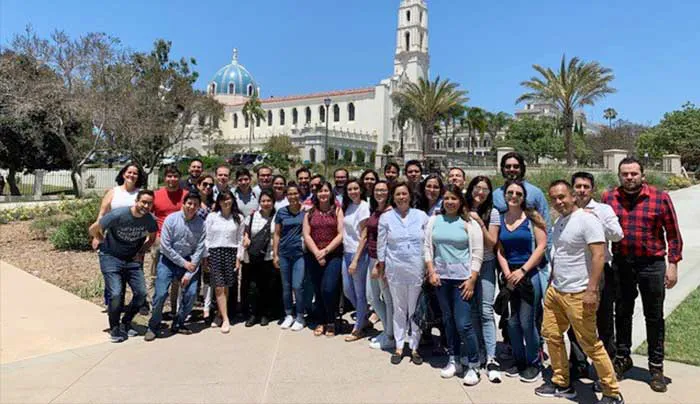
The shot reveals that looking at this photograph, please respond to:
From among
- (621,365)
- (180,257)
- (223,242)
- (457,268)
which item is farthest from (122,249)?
(621,365)

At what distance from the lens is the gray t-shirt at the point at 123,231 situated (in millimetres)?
5102

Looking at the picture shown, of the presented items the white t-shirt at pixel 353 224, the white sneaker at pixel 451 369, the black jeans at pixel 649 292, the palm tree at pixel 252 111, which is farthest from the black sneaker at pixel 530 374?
the palm tree at pixel 252 111

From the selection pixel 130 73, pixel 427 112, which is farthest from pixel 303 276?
pixel 427 112

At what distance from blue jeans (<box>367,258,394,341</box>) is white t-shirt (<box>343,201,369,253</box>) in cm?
30

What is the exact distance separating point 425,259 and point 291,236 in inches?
66.9

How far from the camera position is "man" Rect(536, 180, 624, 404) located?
352 centimetres

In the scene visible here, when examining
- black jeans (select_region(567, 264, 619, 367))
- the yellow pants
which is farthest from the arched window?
the yellow pants

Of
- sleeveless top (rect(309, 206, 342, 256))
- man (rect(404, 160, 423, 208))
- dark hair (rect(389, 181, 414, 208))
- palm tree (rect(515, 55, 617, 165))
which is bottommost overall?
sleeveless top (rect(309, 206, 342, 256))

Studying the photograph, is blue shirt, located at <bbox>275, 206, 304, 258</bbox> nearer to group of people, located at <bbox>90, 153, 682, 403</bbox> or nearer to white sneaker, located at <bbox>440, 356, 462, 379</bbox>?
group of people, located at <bbox>90, 153, 682, 403</bbox>

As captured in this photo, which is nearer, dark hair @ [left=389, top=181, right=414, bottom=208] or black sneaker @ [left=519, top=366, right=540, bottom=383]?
black sneaker @ [left=519, top=366, right=540, bottom=383]

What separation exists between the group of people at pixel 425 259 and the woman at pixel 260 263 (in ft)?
0.05

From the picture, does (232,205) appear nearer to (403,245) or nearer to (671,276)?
(403,245)

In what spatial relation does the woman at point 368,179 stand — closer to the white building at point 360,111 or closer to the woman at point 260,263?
the woman at point 260,263

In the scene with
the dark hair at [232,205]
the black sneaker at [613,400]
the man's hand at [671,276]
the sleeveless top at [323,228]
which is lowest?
the black sneaker at [613,400]
